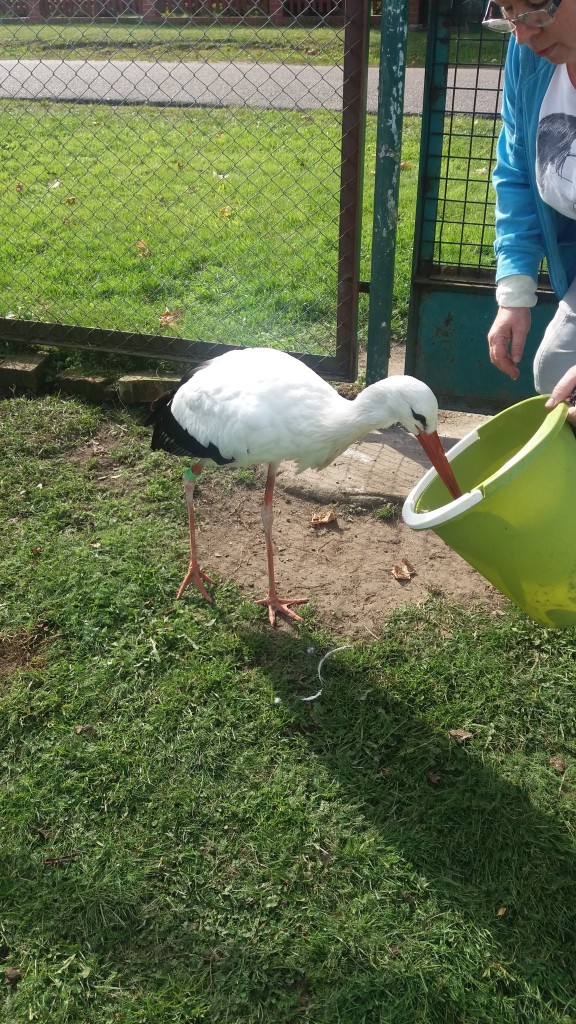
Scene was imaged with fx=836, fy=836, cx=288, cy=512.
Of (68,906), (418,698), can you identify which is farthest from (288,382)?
(68,906)

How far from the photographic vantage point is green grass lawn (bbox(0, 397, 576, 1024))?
226 cm

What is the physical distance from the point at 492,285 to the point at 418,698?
2.12 meters

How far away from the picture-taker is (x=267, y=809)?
2684 millimetres

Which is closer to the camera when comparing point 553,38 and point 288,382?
point 553,38

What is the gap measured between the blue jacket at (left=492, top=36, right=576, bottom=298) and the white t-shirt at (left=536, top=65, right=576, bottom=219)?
0.25 feet

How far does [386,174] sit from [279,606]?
6.75ft

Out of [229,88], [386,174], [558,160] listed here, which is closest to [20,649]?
[558,160]

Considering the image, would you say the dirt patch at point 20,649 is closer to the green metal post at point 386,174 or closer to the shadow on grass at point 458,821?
the shadow on grass at point 458,821

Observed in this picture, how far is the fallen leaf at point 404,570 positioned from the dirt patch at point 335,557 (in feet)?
0.05

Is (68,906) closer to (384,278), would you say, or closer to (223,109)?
(384,278)

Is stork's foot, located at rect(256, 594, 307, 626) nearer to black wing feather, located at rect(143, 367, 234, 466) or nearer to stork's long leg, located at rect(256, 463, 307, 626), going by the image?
stork's long leg, located at rect(256, 463, 307, 626)

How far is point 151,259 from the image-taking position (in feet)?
19.4

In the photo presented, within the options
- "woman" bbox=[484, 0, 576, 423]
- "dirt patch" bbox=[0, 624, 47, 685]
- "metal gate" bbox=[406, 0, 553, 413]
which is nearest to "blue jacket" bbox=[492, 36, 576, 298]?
"woman" bbox=[484, 0, 576, 423]

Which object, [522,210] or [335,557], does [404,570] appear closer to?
[335,557]
